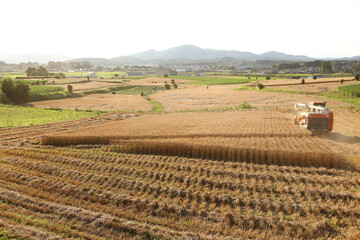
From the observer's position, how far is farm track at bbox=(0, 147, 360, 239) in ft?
29.2

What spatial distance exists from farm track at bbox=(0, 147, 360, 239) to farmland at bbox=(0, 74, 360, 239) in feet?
0.14

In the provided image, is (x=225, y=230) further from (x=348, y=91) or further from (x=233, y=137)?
(x=348, y=91)

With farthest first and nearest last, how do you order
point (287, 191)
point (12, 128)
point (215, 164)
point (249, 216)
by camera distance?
point (12, 128) < point (215, 164) < point (287, 191) < point (249, 216)

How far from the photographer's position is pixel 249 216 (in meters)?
9.52

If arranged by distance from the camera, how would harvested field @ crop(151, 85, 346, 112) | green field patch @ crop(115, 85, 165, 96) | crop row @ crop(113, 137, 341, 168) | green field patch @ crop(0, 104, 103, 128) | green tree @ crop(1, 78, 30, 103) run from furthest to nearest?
1. green field patch @ crop(115, 85, 165, 96)
2. green tree @ crop(1, 78, 30, 103)
3. harvested field @ crop(151, 85, 346, 112)
4. green field patch @ crop(0, 104, 103, 128)
5. crop row @ crop(113, 137, 341, 168)

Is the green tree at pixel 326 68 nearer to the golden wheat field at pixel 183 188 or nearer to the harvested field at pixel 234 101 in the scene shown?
the harvested field at pixel 234 101

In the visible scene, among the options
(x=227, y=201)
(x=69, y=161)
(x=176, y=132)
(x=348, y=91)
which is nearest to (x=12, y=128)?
(x=69, y=161)

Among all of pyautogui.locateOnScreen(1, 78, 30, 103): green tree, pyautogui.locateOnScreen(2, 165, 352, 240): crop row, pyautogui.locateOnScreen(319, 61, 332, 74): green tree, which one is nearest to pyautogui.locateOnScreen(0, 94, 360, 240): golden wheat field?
pyautogui.locateOnScreen(2, 165, 352, 240): crop row

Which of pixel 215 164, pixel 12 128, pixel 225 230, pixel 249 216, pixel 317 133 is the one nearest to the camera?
pixel 225 230

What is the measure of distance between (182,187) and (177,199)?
115 cm

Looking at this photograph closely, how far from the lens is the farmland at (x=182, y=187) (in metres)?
8.97

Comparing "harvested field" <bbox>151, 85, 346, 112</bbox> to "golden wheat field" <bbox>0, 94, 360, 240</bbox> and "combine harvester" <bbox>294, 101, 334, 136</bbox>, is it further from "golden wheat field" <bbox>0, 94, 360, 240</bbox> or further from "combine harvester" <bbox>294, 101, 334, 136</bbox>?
"golden wheat field" <bbox>0, 94, 360, 240</bbox>

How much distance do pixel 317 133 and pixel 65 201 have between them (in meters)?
20.2

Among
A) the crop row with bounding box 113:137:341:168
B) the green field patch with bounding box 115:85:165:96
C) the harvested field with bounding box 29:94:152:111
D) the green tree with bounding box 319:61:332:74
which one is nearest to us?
the crop row with bounding box 113:137:341:168
